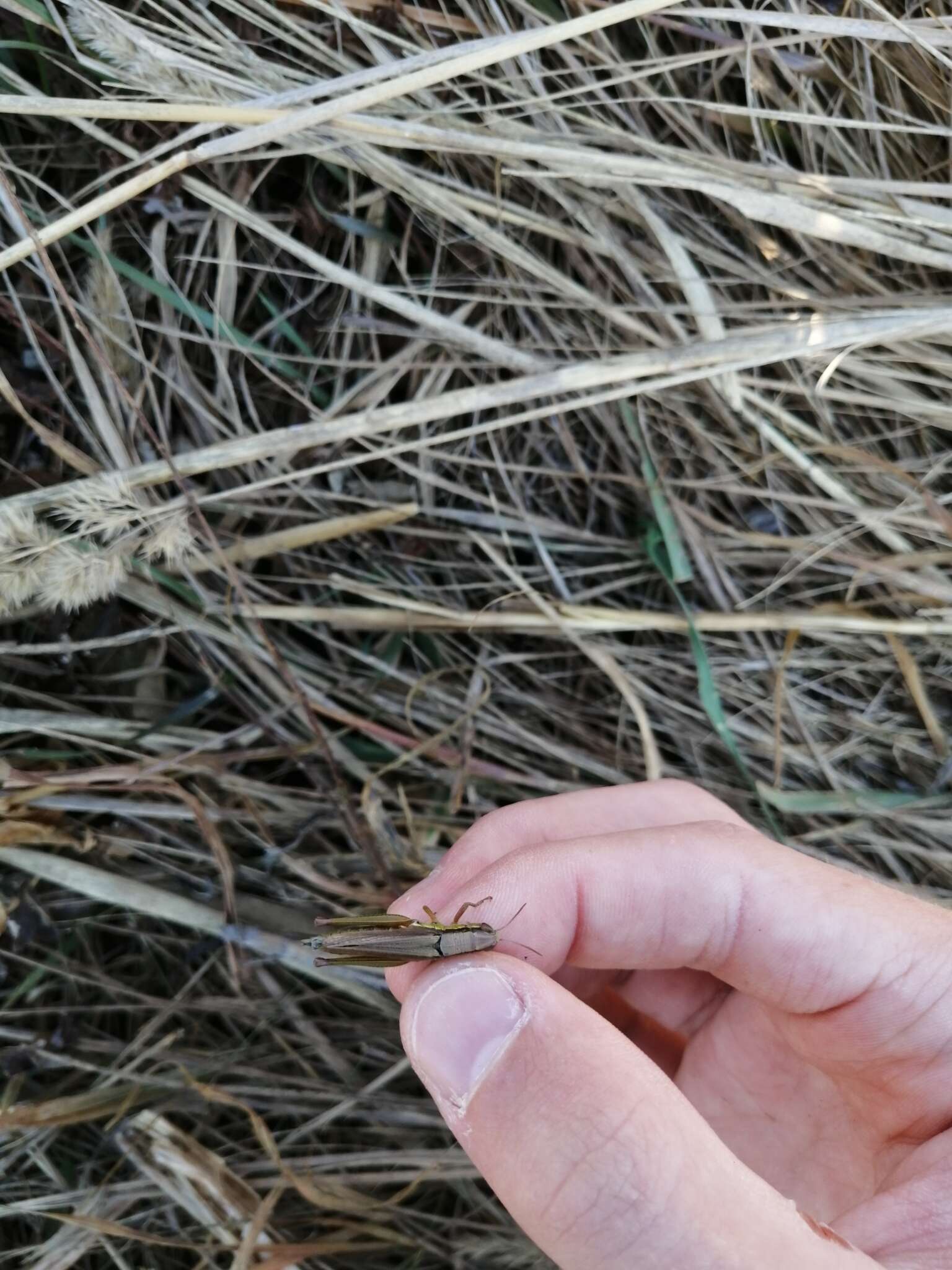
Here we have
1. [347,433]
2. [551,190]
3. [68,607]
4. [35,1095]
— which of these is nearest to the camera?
[68,607]

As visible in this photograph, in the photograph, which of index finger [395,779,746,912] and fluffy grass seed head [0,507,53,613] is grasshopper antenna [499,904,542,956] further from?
fluffy grass seed head [0,507,53,613]

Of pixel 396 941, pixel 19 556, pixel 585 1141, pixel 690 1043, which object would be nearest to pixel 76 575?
pixel 19 556

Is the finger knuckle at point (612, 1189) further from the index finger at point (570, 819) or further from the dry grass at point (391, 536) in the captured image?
the dry grass at point (391, 536)

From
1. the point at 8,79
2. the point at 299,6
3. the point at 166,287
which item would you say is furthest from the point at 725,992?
the point at 8,79

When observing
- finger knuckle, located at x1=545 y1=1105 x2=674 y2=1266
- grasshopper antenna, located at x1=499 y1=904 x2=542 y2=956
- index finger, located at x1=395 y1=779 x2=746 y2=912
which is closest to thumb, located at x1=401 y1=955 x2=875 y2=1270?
finger knuckle, located at x1=545 y1=1105 x2=674 y2=1266

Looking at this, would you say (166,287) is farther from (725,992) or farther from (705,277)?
(725,992)

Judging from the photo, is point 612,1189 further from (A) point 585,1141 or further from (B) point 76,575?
(B) point 76,575

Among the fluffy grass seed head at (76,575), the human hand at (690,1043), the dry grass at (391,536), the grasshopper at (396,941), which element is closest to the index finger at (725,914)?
the human hand at (690,1043)
